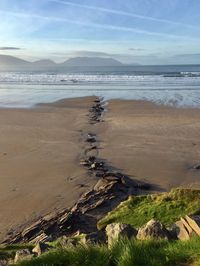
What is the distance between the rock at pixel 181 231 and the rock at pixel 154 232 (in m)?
0.20

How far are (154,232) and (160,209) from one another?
2.07 m

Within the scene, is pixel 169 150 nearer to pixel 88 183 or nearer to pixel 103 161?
pixel 103 161

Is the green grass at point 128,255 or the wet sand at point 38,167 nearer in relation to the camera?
the green grass at point 128,255

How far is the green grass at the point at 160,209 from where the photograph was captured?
27.8 ft

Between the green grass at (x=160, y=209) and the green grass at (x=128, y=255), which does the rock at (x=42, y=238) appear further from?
the green grass at (x=128, y=255)

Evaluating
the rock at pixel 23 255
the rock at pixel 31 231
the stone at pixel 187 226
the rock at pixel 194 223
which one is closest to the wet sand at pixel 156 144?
the rock at pixel 31 231

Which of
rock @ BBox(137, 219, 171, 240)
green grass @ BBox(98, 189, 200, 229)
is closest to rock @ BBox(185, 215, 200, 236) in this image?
rock @ BBox(137, 219, 171, 240)

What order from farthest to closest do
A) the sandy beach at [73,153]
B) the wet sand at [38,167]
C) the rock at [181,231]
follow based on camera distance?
the sandy beach at [73,153] → the wet sand at [38,167] → the rock at [181,231]

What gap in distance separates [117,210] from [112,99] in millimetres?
27175

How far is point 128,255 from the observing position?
214 inches

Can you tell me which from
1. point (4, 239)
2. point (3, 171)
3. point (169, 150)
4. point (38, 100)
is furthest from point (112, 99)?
point (4, 239)

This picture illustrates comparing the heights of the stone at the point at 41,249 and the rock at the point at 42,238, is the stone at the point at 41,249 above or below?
above

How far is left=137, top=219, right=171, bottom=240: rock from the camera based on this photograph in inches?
260

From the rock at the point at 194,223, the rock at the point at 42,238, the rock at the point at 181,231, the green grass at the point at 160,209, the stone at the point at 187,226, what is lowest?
the rock at the point at 42,238
